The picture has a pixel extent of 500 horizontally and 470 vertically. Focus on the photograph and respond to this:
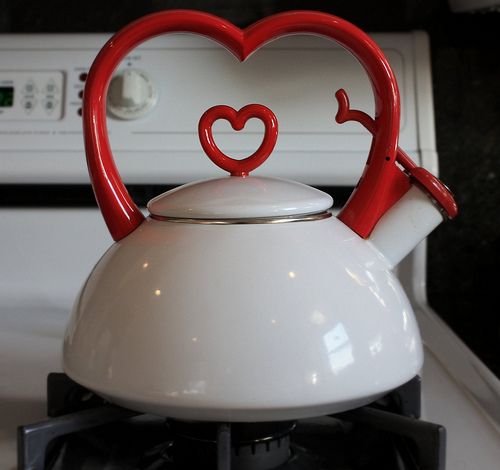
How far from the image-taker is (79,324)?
18.9 inches

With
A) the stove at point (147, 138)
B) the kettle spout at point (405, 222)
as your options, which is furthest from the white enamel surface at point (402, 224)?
the stove at point (147, 138)

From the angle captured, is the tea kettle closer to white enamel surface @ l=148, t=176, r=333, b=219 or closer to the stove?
white enamel surface @ l=148, t=176, r=333, b=219

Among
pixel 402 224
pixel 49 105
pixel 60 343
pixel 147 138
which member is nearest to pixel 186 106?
pixel 147 138

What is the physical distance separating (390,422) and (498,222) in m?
0.59

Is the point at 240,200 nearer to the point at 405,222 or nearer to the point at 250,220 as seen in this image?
the point at 250,220

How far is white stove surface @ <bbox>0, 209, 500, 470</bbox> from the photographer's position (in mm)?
541

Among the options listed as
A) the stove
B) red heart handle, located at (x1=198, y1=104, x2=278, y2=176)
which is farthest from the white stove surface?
red heart handle, located at (x1=198, y1=104, x2=278, y2=176)

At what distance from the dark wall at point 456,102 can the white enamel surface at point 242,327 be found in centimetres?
56

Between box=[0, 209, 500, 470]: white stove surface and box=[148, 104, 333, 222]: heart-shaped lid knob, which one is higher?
box=[148, 104, 333, 222]: heart-shaped lid knob

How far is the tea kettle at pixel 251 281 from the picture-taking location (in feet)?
1.40

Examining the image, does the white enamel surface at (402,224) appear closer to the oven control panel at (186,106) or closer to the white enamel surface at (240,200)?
the white enamel surface at (240,200)

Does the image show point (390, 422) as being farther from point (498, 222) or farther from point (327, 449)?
point (498, 222)

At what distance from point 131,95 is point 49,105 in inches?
4.1

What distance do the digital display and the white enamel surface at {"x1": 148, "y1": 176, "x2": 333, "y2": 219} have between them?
0.46 meters
